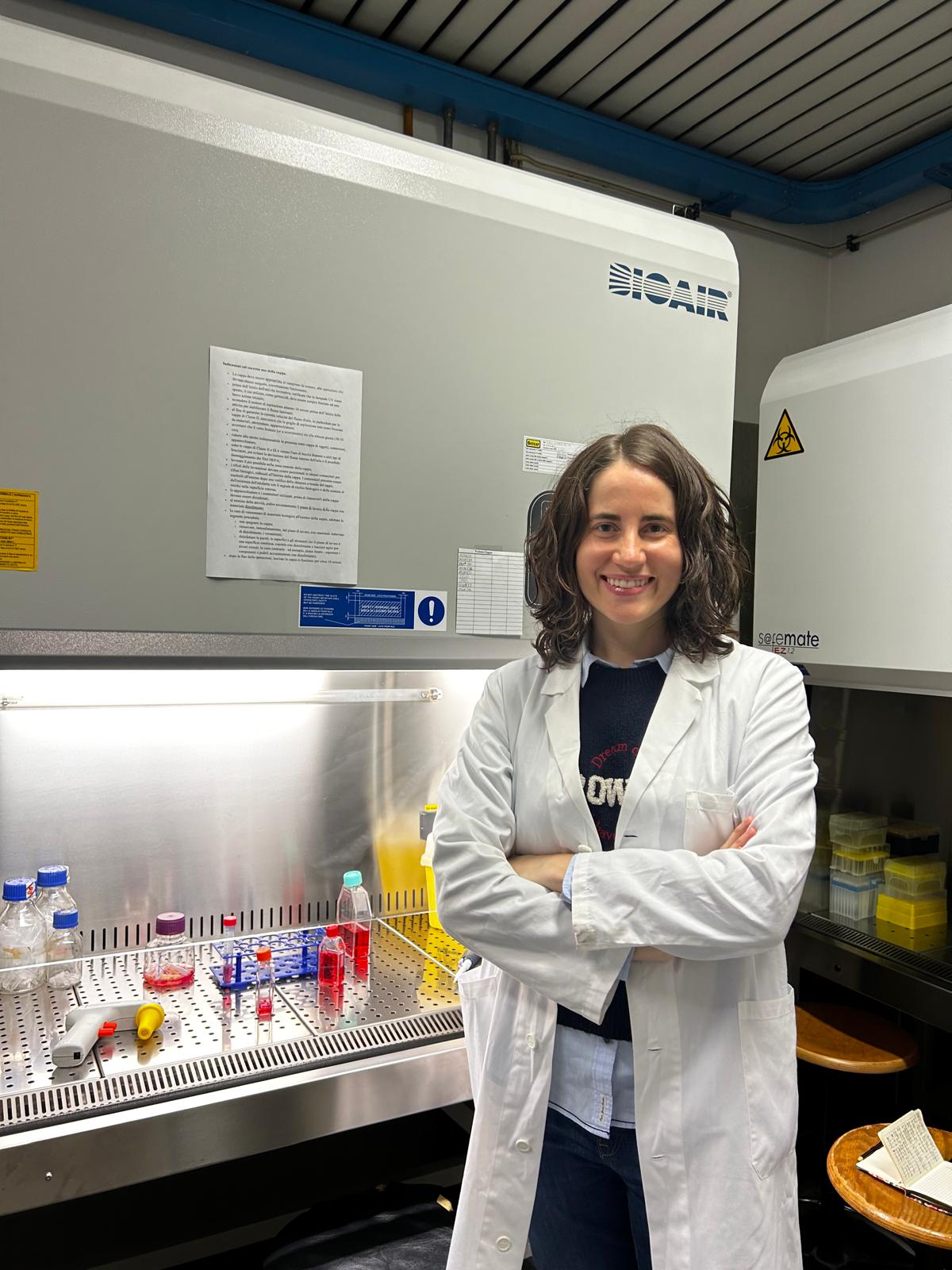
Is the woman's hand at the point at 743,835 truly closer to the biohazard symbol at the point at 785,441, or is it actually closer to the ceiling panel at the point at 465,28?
the biohazard symbol at the point at 785,441

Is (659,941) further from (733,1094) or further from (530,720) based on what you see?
(530,720)

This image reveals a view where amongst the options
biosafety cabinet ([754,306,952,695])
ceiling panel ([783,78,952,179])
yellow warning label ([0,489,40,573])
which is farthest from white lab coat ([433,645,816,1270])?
ceiling panel ([783,78,952,179])

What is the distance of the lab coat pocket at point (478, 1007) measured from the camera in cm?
134

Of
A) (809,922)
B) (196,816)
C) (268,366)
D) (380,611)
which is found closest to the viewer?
(268,366)

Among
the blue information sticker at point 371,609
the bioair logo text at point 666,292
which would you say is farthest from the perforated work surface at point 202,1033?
the bioair logo text at point 666,292

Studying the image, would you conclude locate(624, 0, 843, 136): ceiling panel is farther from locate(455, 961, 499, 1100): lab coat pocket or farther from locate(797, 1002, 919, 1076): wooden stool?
locate(797, 1002, 919, 1076): wooden stool

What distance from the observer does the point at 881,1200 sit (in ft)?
5.44

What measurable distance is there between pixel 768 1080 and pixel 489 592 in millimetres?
891

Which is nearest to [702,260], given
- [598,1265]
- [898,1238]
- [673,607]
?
[673,607]

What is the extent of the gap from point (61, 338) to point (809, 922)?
209cm

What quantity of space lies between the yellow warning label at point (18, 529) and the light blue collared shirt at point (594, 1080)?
2.88ft

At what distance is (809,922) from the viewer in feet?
7.80

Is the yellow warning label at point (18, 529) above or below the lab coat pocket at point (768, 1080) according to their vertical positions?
above

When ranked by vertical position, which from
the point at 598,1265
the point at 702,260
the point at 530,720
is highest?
the point at 702,260
